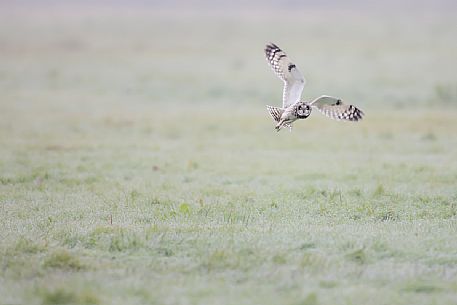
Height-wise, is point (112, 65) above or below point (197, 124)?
above

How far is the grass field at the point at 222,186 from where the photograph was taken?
8.12 m

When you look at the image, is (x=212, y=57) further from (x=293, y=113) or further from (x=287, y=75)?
(x=293, y=113)

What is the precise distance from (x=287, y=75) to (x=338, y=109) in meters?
0.90

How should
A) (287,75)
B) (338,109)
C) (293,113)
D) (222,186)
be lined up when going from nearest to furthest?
(293,113)
(338,109)
(287,75)
(222,186)

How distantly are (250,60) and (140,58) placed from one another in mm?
5584

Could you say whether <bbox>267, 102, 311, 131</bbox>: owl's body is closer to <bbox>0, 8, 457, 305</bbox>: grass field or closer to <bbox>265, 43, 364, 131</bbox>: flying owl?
<bbox>265, 43, 364, 131</bbox>: flying owl

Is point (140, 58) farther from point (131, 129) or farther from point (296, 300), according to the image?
point (296, 300)

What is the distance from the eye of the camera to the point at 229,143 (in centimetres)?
1942

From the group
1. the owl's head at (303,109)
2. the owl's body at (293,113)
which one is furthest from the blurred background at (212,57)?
the owl's head at (303,109)

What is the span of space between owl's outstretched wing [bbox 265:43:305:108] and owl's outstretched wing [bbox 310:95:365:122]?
0.37m

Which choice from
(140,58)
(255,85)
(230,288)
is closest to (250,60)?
(140,58)

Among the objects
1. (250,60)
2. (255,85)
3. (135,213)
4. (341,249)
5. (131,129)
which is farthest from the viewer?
(250,60)

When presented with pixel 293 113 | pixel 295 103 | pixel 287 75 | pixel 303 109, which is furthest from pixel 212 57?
pixel 303 109

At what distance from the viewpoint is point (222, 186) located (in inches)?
544
